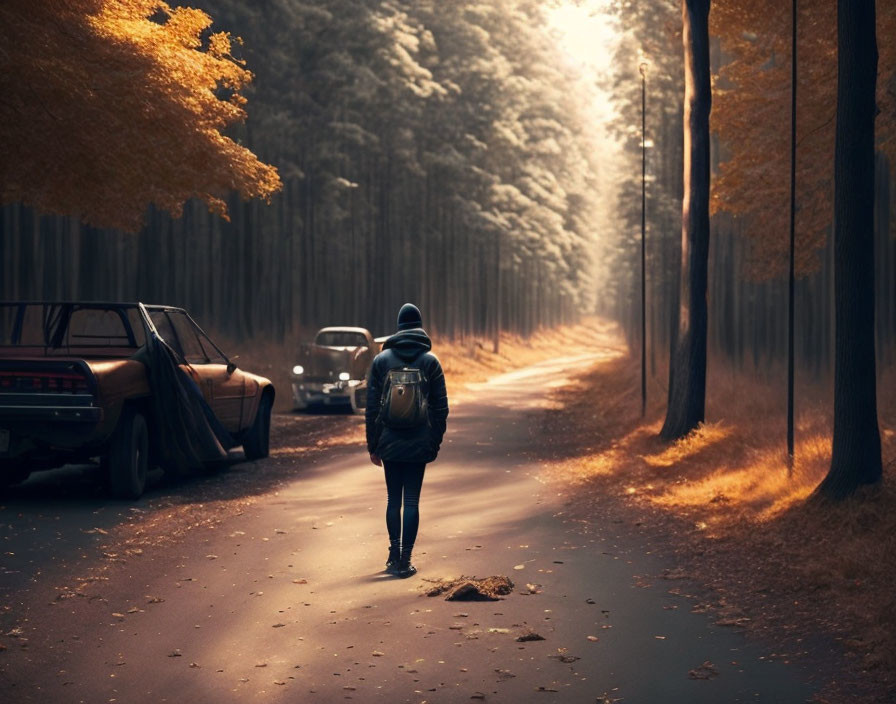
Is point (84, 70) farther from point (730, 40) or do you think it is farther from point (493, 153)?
point (493, 153)

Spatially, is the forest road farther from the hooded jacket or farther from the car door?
the car door

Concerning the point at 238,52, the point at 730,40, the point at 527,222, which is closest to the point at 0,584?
the point at 730,40

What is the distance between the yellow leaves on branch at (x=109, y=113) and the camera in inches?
682

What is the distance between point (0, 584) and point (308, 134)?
30.7 m

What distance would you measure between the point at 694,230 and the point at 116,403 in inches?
395

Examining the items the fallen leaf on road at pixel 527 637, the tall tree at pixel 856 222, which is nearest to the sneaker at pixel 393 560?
the fallen leaf on road at pixel 527 637

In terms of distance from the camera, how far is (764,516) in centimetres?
1199

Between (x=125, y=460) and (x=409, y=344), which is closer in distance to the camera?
(x=409, y=344)

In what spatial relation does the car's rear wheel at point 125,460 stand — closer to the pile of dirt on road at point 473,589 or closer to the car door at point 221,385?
the car door at point 221,385

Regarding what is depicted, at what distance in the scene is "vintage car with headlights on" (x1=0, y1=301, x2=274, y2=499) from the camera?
12.7m

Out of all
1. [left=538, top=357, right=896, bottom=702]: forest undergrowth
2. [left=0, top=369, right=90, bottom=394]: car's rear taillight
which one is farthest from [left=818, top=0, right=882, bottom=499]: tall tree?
[left=0, top=369, right=90, bottom=394]: car's rear taillight

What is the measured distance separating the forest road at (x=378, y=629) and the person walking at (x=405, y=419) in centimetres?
45

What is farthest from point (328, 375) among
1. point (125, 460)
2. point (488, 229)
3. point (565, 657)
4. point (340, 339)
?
point (488, 229)

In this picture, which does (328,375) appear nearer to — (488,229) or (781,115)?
(781,115)
